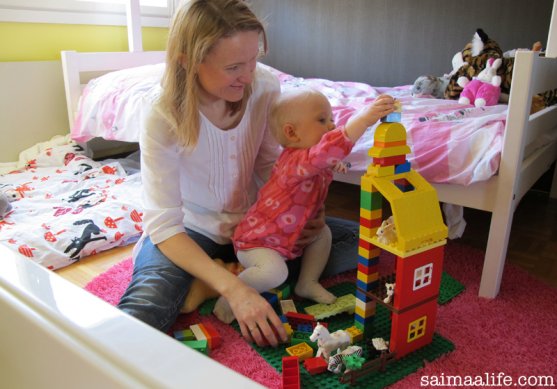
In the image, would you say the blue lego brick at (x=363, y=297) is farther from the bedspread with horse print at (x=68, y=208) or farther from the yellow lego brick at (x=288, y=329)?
the bedspread with horse print at (x=68, y=208)

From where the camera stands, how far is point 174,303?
1021 mm

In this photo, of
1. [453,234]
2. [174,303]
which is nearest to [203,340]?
[174,303]

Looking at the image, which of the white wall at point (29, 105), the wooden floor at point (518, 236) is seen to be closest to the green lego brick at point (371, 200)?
the wooden floor at point (518, 236)

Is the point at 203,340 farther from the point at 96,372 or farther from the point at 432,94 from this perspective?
the point at 432,94

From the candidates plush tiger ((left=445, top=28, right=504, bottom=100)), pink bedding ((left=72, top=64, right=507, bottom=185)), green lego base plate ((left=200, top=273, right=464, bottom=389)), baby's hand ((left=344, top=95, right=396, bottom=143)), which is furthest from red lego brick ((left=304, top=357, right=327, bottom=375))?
Answer: plush tiger ((left=445, top=28, right=504, bottom=100))

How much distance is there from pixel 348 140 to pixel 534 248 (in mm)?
895

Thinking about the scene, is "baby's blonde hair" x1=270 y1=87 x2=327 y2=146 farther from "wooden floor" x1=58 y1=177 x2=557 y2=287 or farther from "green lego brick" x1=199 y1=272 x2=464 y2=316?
"wooden floor" x1=58 y1=177 x2=557 y2=287

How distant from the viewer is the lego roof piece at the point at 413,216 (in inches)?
33.2

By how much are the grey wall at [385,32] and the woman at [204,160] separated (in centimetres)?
140

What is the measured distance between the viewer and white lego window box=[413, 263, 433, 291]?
0.88 m

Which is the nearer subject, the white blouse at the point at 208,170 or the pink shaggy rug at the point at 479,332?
the pink shaggy rug at the point at 479,332

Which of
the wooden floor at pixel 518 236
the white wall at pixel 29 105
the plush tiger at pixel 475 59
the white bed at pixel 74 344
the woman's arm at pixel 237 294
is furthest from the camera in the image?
the white wall at pixel 29 105

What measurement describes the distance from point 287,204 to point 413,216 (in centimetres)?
32

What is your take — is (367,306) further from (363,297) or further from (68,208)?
(68,208)
